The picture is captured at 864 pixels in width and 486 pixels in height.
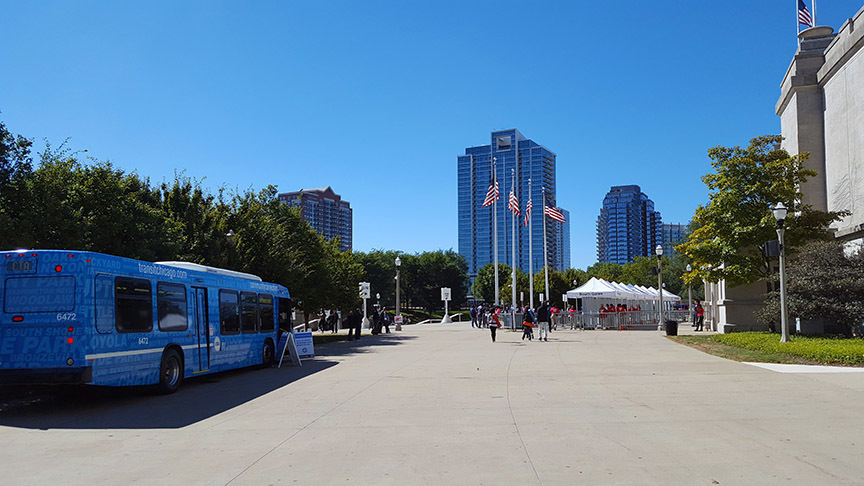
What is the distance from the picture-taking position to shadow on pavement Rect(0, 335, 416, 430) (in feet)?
32.9

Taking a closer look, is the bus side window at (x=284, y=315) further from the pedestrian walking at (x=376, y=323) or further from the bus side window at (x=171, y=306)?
the pedestrian walking at (x=376, y=323)

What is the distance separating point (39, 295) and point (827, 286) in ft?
74.0

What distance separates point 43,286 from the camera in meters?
10.8

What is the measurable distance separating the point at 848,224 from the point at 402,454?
27159mm

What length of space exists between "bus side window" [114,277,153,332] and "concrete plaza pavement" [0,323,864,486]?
150 cm

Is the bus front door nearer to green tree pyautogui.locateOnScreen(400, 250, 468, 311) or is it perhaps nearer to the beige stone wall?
the beige stone wall

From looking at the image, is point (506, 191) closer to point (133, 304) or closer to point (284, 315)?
point (284, 315)

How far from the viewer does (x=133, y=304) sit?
12086mm

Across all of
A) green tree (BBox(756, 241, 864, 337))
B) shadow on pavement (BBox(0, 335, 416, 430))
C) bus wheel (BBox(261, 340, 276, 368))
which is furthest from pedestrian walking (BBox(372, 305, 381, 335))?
green tree (BBox(756, 241, 864, 337))

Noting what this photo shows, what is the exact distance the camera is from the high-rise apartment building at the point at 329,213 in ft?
454

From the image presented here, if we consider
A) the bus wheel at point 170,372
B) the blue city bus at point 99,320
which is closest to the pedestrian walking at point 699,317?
the blue city bus at point 99,320

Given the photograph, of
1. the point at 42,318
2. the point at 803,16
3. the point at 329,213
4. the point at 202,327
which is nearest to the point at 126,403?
the point at 42,318

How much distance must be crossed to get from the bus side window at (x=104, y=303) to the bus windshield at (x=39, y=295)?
412mm

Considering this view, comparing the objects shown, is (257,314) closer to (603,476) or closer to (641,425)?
(641,425)
